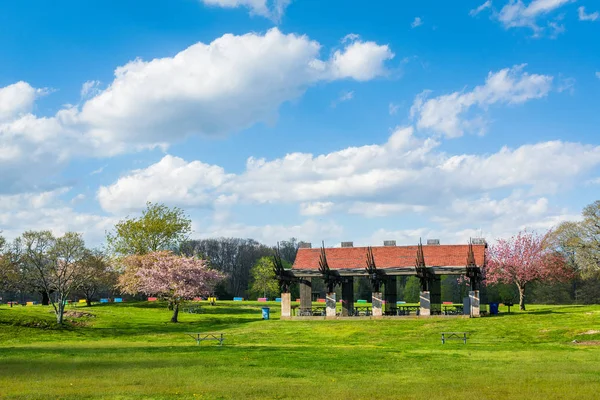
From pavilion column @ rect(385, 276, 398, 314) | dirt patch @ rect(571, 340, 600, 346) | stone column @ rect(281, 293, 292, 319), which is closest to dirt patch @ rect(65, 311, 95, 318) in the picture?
stone column @ rect(281, 293, 292, 319)

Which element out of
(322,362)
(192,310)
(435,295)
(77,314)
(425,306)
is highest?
(435,295)

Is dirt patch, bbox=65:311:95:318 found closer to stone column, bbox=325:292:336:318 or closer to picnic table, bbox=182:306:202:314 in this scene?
picnic table, bbox=182:306:202:314

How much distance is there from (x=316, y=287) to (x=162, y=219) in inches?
2309

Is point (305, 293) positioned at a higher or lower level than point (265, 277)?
lower

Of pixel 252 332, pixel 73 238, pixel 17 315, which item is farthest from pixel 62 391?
pixel 73 238

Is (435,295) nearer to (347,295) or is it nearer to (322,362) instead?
(347,295)

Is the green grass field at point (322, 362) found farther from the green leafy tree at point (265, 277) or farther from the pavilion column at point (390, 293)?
the green leafy tree at point (265, 277)

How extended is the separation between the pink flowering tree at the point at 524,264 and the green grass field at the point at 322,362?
48.9ft

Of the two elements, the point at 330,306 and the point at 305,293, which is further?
the point at 305,293

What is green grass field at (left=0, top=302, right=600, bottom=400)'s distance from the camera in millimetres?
19734

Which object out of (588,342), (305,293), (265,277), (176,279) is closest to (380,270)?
(305,293)

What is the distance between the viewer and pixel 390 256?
63438mm

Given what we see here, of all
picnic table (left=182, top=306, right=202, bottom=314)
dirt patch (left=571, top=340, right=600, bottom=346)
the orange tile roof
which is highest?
the orange tile roof

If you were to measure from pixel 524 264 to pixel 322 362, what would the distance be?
148 feet
